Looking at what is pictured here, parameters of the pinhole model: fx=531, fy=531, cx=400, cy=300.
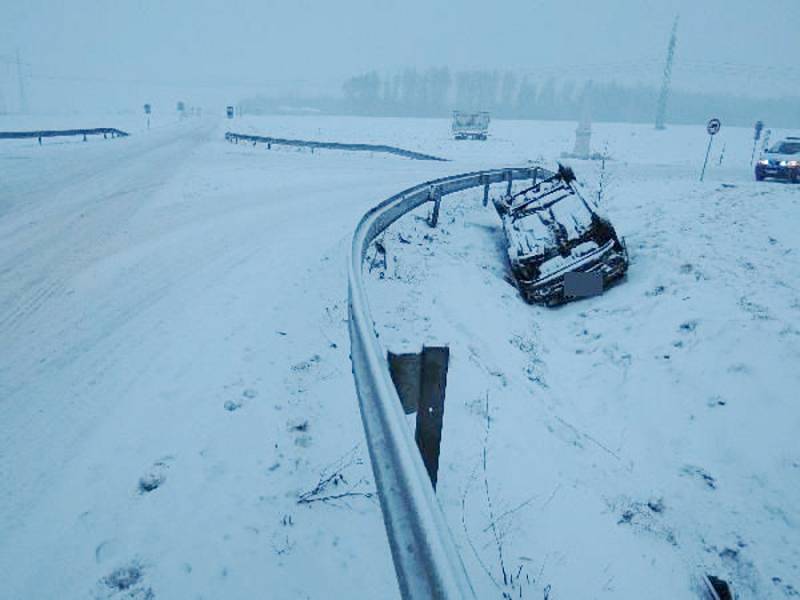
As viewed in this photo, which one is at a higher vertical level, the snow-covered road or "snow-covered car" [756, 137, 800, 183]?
"snow-covered car" [756, 137, 800, 183]

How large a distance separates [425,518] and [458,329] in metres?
5.39

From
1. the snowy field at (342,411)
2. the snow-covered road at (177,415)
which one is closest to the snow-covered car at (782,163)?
the snowy field at (342,411)

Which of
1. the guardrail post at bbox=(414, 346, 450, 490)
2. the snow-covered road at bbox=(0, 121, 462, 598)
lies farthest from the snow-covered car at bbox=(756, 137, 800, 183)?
the guardrail post at bbox=(414, 346, 450, 490)

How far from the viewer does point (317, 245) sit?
9461 mm

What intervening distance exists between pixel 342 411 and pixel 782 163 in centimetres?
2105

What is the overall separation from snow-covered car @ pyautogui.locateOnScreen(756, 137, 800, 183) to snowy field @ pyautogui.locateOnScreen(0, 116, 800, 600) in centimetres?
1045

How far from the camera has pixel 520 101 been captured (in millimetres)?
130500

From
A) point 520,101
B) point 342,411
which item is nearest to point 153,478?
point 342,411

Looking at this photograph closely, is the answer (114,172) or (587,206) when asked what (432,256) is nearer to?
(587,206)

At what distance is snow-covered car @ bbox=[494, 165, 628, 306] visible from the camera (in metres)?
9.25

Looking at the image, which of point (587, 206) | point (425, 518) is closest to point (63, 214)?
point (587, 206)

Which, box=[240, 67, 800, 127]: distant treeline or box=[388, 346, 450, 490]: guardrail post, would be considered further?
box=[240, 67, 800, 127]: distant treeline

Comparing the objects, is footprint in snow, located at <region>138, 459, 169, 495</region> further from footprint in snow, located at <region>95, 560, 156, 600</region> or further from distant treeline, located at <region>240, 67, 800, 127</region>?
distant treeline, located at <region>240, 67, 800, 127</region>

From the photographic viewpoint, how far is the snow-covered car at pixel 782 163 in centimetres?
1891
